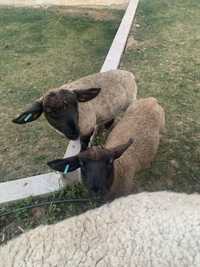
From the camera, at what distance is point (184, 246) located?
2814mm

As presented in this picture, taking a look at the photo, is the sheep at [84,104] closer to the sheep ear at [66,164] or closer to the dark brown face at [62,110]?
the dark brown face at [62,110]

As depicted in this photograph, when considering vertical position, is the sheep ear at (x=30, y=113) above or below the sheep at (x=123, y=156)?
above

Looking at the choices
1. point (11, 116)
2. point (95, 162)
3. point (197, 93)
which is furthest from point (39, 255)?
point (197, 93)

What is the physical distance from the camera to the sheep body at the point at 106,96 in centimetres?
504

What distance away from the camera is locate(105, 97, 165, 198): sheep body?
14.5 ft

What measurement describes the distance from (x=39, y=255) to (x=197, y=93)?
4127 mm

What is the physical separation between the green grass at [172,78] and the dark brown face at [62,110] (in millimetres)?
979

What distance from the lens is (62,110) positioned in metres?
4.38

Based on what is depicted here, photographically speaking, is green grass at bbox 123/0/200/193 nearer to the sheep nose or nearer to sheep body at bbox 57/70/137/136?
sheep body at bbox 57/70/137/136

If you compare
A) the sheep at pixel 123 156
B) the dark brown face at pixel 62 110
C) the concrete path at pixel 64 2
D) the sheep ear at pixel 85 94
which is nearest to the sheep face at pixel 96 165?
the sheep at pixel 123 156

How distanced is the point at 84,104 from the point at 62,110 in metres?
0.68

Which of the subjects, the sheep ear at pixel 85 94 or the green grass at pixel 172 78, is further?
the green grass at pixel 172 78

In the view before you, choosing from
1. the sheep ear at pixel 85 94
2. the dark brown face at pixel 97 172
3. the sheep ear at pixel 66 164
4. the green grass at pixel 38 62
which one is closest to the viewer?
the dark brown face at pixel 97 172

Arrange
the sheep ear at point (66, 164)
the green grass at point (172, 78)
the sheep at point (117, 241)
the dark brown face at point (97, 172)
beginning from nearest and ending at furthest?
the sheep at point (117, 241) → the dark brown face at point (97, 172) → the sheep ear at point (66, 164) → the green grass at point (172, 78)
